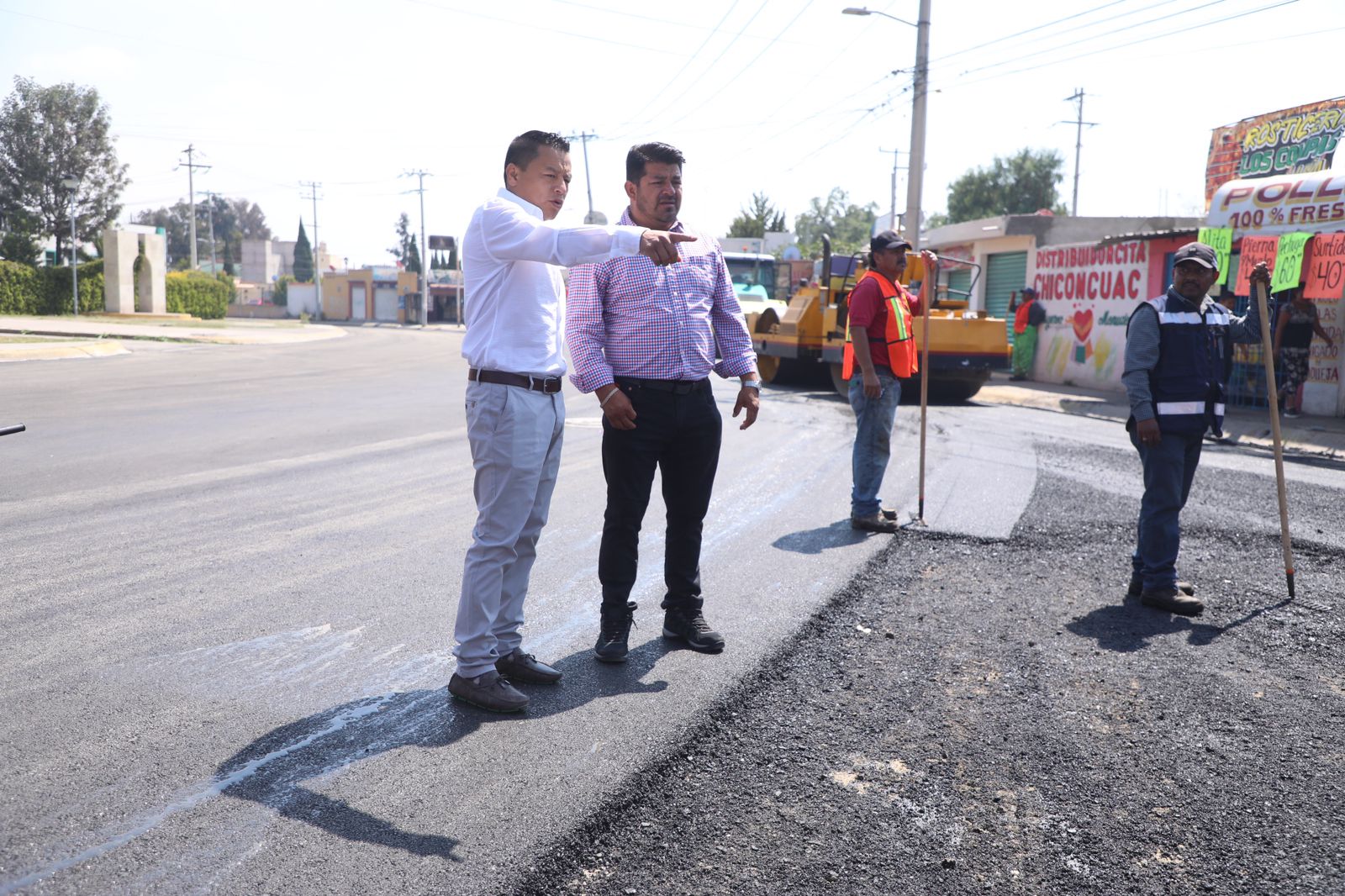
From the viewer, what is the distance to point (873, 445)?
22.5 ft

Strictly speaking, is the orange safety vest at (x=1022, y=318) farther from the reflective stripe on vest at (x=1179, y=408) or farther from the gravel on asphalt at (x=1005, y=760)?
the reflective stripe on vest at (x=1179, y=408)

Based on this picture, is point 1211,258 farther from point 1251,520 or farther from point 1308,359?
point 1308,359

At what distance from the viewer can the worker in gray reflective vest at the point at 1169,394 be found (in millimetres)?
5285

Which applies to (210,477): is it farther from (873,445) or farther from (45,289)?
(45,289)

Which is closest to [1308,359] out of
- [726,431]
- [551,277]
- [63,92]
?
[726,431]

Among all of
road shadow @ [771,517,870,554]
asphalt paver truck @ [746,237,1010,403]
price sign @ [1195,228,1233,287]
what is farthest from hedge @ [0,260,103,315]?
road shadow @ [771,517,870,554]

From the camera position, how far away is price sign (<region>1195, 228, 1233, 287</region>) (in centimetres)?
1509

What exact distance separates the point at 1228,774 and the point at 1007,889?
112 centimetres

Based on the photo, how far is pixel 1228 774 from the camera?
10.8ft

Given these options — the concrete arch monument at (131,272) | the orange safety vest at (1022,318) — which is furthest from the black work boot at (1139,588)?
the concrete arch monument at (131,272)

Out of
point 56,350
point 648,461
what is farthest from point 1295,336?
point 56,350

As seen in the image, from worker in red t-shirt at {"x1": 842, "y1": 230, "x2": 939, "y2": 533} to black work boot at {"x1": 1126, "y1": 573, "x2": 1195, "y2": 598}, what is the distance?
5.47ft

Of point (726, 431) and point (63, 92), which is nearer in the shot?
point (726, 431)

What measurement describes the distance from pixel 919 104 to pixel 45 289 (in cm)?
4009
